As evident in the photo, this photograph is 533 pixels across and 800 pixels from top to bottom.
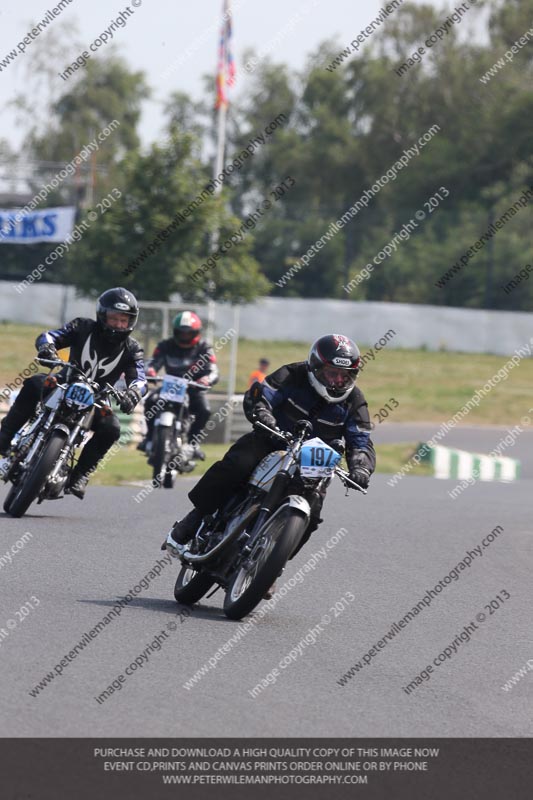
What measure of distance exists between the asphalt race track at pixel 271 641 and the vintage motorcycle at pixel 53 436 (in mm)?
302

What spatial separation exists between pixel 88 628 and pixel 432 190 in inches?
2104

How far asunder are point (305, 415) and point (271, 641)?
1408 mm

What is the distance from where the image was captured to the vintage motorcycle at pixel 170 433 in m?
15.7

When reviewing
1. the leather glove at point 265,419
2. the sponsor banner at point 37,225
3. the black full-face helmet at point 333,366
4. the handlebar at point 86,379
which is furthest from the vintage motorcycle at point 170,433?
the sponsor banner at point 37,225

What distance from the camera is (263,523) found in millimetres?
7855

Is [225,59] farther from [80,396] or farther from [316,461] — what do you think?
[316,461]

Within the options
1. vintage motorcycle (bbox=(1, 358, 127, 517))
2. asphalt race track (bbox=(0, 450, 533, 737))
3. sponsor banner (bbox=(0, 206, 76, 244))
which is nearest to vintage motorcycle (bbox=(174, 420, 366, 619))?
asphalt race track (bbox=(0, 450, 533, 737))

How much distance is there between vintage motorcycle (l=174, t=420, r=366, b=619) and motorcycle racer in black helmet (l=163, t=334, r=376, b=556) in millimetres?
80

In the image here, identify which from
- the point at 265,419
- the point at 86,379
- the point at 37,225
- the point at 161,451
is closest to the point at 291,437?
the point at 265,419

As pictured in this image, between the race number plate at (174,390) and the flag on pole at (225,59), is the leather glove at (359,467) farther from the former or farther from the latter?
the flag on pole at (225,59)

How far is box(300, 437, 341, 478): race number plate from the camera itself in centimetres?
764

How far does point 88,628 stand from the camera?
7391mm

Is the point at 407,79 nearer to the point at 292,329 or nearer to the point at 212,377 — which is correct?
the point at 292,329
